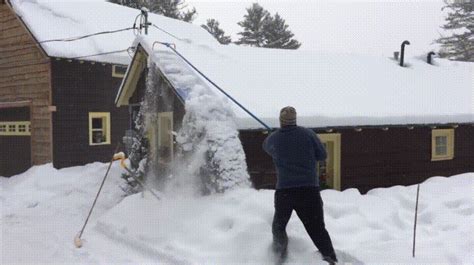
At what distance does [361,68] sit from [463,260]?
8.91 m

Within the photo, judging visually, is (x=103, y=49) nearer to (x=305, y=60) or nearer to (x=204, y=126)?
(x=305, y=60)

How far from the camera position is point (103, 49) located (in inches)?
631

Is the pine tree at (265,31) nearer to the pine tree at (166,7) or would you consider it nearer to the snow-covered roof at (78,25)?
the pine tree at (166,7)

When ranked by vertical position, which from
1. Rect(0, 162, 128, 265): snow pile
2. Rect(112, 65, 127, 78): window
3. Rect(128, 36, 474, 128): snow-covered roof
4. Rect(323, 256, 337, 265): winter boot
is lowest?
Rect(0, 162, 128, 265): snow pile

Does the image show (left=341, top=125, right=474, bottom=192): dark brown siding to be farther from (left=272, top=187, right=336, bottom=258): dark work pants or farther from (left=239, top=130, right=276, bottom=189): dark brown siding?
(left=272, top=187, right=336, bottom=258): dark work pants

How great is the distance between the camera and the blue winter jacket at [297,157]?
541cm

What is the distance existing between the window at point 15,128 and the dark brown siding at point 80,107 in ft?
6.25

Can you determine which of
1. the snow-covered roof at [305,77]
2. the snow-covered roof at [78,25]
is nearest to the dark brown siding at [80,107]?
the snow-covered roof at [78,25]

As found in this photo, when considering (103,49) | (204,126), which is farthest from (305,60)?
(103,49)

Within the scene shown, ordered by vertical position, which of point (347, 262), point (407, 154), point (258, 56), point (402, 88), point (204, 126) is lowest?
point (347, 262)

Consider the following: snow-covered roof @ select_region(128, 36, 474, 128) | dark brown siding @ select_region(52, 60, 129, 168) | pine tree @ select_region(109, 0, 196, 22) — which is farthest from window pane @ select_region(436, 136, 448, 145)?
pine tree @ select_region(109, 0, 196, 22)

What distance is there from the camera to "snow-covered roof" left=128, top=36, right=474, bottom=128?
9.43m

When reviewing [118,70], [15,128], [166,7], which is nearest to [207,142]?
[118,70]

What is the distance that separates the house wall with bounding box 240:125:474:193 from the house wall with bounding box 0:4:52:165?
844 cm
